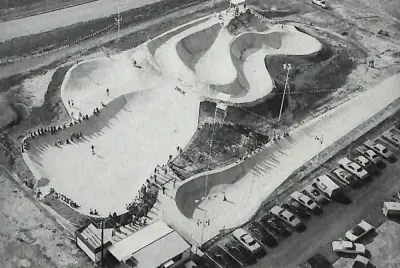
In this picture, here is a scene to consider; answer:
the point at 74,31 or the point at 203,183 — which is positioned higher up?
the point at 74,31

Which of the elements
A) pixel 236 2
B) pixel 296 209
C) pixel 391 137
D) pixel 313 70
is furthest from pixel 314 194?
pixel 236 2

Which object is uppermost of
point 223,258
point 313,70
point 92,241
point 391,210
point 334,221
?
point 313,70

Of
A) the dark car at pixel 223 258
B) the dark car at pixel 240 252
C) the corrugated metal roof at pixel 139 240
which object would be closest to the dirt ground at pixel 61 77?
the corrugated metal roof at pixel 139 240

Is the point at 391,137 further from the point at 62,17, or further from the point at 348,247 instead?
the point at 62,17

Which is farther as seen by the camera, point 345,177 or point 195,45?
point 195,45

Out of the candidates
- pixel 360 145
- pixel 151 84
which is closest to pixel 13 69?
pixel 151 84

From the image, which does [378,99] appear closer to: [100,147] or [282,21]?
[282,21]
